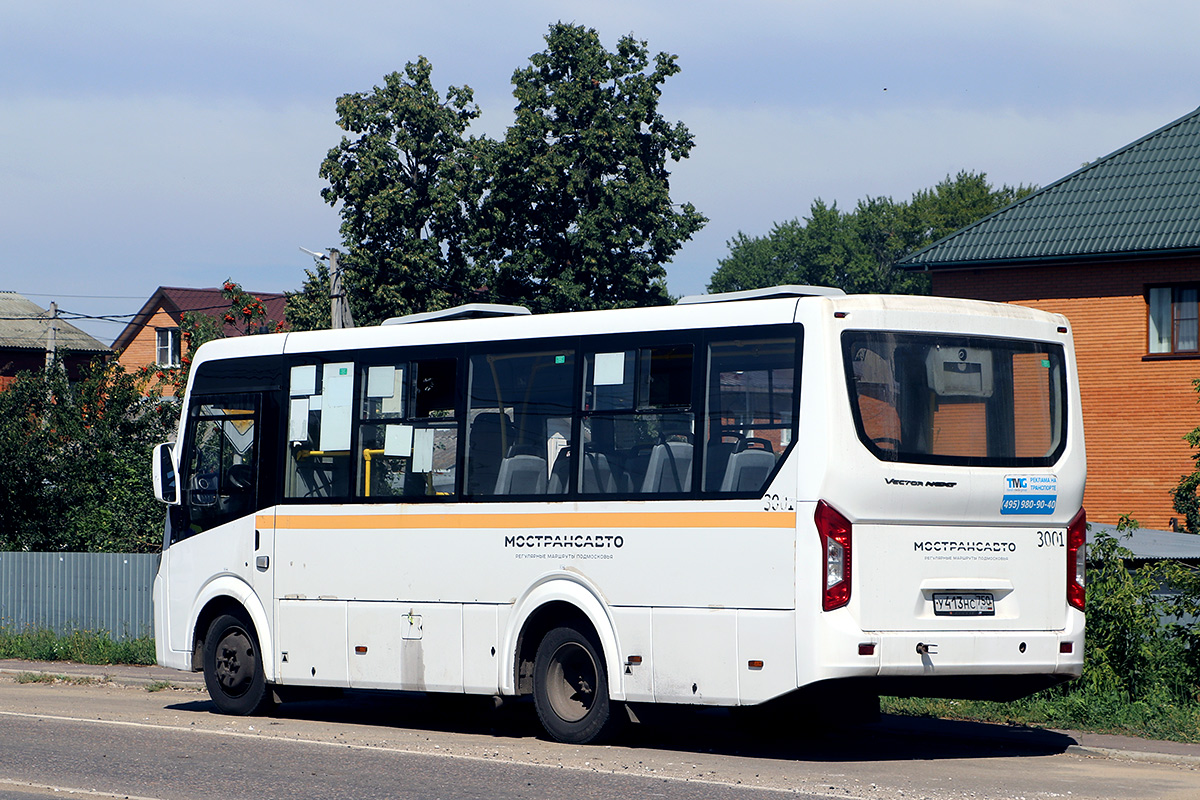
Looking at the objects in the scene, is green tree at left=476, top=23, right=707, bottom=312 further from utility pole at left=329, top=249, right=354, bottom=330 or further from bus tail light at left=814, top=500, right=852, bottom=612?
bus tail light at left=814, top=500, right=852, bottom=612

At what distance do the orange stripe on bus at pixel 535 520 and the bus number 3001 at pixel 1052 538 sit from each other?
188 cm

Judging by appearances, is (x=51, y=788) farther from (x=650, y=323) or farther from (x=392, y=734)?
(x=650, y=323)

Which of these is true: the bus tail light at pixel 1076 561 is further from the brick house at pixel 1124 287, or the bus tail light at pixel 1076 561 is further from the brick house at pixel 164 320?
the brick house at pixel 164 320

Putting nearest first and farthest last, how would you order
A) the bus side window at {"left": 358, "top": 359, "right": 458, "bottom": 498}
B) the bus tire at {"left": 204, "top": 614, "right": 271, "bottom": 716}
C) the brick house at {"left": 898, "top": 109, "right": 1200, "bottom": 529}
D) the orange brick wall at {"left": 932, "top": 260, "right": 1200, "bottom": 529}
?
the bus side window at {"left": 358, "top": 359, "right": 458, "bottom": 498} → the bus tire at {"left": 204, "top": 614, "right": 271, "bottom": 716} → the brick house at {"left": 898, "top": 109, "right": 1200, "bottom": 529} → the orange brick wall at {"left": 932, "top": 260, "right": 1200, "bottom": 529}

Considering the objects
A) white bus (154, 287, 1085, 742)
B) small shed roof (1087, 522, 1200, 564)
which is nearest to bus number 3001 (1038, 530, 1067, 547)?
white bus (154, 287, 1085, 742)

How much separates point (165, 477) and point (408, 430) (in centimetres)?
304

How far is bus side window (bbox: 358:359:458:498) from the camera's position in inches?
497

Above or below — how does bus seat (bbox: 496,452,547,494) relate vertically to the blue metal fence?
above

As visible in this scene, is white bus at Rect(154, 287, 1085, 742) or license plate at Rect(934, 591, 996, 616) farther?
license plate at Rect(934, 591, 996, 616)

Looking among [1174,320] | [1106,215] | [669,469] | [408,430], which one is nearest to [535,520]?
[669,469]

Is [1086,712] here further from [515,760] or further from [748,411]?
[515,760]

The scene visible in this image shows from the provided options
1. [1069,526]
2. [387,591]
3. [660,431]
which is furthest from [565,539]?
[1069,526]

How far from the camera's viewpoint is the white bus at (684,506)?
10.4 m

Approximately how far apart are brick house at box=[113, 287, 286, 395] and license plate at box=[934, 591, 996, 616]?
64.1 meters
